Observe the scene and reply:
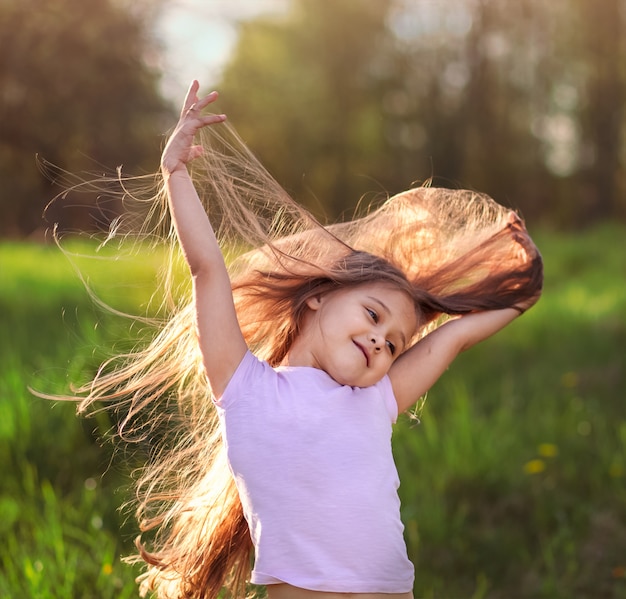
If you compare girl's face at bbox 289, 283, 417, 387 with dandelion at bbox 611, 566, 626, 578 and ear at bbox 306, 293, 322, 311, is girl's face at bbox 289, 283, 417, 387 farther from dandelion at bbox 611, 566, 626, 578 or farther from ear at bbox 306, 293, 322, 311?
dandelion at bbox 611, 566, 626, 578

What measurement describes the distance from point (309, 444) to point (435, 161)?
16.1m

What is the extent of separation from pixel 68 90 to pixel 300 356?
38.4 feet

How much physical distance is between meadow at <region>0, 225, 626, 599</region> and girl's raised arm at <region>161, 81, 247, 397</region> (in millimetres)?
278

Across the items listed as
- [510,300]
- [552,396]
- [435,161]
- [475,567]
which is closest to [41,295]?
[552,396]

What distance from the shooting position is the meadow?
2.69 m

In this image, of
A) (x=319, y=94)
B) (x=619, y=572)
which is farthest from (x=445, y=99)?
(x=619, y=572)

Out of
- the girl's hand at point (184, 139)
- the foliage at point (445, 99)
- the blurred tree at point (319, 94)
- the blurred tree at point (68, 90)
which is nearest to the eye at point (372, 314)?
the girl's hand at point (184, 139)

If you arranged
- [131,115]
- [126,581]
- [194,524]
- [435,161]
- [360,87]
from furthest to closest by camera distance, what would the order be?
1. [360,87]
2. [435,161]
3. [131,115]
4. [126,581]
5. [194,524]

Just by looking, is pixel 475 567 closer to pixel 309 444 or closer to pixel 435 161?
pixel 309 444

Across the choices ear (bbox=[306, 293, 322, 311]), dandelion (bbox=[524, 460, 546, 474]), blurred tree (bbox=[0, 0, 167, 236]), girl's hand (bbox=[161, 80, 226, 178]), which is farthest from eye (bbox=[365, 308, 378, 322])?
blurred tree (bbox=[0, 0, 167, 236])

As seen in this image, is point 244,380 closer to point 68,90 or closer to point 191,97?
point 191,97

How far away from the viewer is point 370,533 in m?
1.60

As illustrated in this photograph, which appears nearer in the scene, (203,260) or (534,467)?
(203,260)

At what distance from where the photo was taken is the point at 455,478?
325 centimetres
